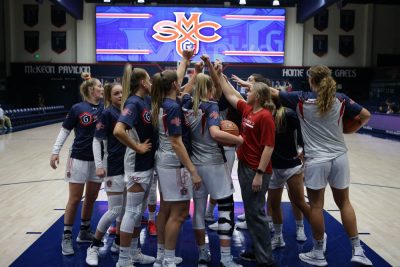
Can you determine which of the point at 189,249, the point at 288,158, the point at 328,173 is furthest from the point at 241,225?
the point at 328,173

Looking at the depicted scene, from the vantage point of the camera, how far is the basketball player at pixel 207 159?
11.5ft

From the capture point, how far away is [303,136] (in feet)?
12.8

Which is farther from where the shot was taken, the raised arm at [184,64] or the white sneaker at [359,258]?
the raised arm at [184,64]

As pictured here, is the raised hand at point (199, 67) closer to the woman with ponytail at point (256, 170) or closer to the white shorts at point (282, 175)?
the woman with ponytail at point (256, 170)

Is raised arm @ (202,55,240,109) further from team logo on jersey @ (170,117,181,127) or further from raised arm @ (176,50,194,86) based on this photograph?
team logo on jersey @ (170,117,181,127)

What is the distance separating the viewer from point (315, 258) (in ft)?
12.8

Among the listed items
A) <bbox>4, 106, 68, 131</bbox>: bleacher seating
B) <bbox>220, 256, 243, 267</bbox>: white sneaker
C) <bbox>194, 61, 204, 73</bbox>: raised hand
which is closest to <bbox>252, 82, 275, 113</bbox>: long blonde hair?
<bbox>194, 61, 204, 73</bbox>: raised hand

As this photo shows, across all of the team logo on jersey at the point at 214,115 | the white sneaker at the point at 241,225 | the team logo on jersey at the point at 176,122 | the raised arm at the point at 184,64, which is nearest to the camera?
the team logo on jersey at the point at 176,122

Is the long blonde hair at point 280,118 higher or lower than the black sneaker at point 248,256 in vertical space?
higher

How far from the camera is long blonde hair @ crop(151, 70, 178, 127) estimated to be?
3.47m

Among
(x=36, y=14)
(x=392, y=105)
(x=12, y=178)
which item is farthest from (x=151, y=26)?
(x=12, y=178)

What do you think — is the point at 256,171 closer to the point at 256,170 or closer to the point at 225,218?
the point at 256,170

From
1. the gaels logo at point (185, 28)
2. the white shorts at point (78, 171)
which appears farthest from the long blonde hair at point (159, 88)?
the gaels logo at point (185, 28)

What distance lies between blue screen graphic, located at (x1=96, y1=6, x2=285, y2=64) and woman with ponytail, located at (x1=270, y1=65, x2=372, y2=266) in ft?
62.9
